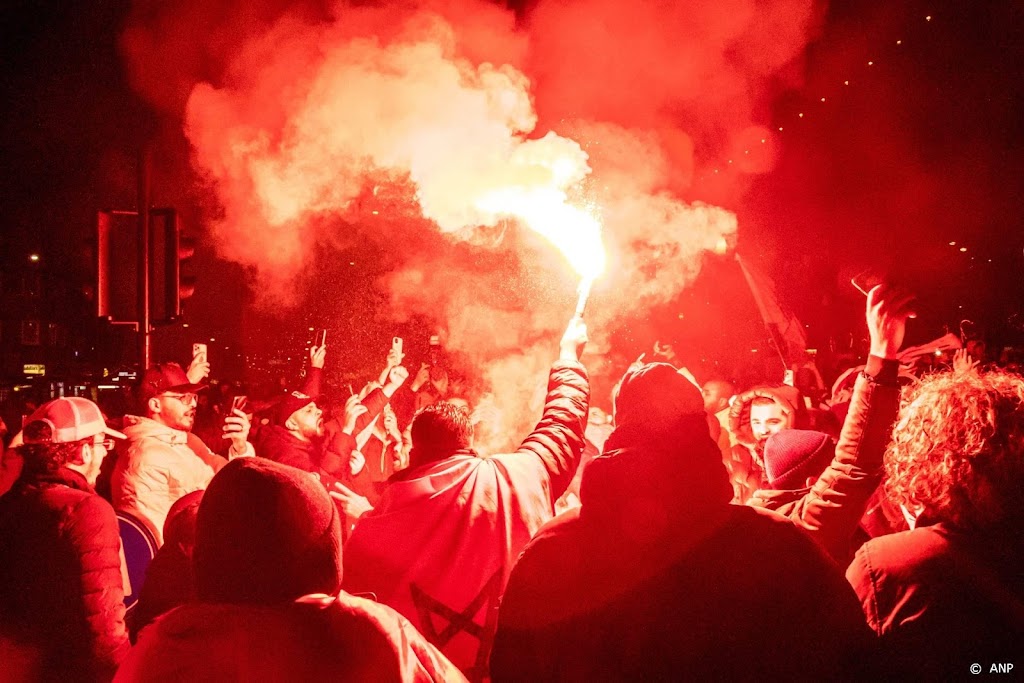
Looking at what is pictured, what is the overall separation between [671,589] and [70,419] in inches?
122

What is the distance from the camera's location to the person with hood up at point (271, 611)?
1.69m

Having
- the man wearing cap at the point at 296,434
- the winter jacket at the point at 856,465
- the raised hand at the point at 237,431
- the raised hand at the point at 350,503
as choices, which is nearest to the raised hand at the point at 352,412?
the man wearing cap at the point at 296,434

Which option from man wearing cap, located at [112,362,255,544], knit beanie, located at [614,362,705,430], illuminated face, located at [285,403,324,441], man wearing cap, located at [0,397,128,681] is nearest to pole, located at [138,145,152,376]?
man wearing cap, located at [112,362,255,544]

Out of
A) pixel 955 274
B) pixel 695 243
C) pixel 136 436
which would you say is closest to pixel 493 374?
pixel 695 243

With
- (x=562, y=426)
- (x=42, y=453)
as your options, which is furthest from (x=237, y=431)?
(x=562, y=426)

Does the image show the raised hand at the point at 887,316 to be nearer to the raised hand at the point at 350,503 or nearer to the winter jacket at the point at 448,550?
the winter jacket at the point at 448,550

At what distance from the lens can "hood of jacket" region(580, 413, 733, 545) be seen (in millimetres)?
1911

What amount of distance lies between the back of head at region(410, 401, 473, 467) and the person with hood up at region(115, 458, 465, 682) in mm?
1132

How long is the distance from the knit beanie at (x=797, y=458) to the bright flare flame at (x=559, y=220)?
1.29 meters

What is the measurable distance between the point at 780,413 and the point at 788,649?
14.2 ft

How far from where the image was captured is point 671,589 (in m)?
1.85

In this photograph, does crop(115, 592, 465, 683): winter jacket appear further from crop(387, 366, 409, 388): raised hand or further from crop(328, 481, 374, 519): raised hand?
crop(387, 366, 409, 388): raised hand

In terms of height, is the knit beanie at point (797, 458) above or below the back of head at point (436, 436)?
below

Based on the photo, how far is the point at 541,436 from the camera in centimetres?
317
